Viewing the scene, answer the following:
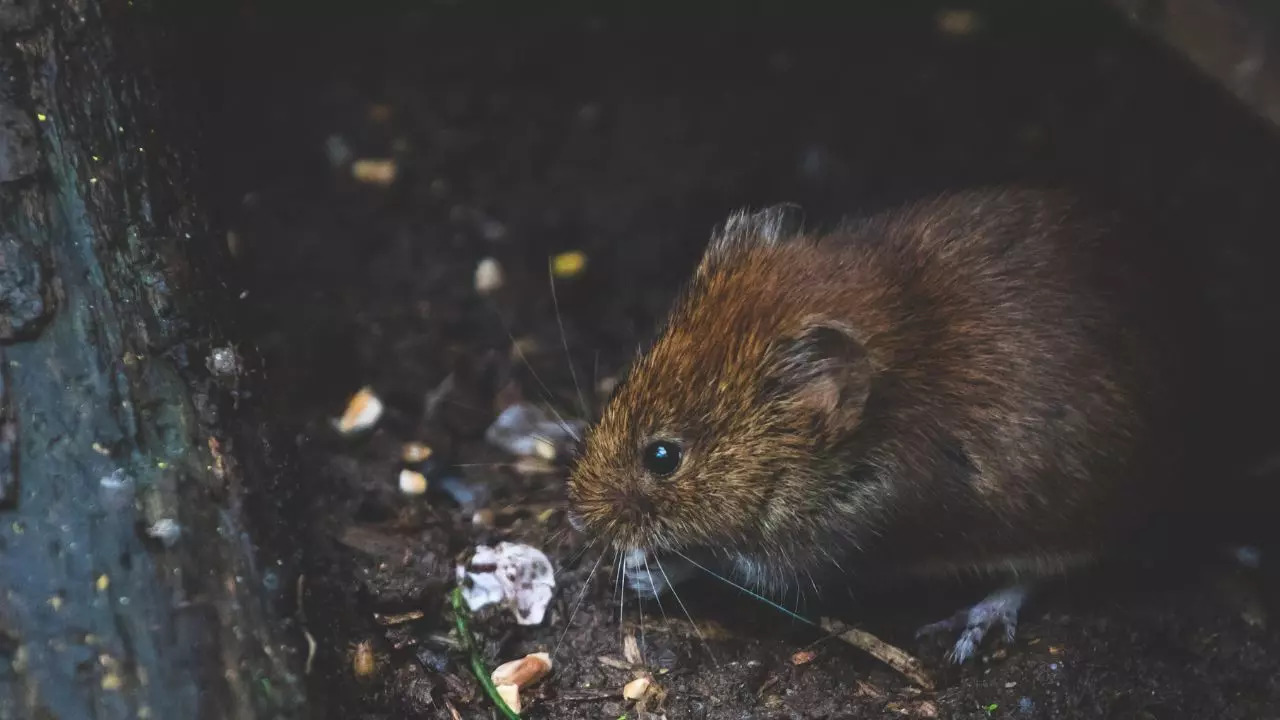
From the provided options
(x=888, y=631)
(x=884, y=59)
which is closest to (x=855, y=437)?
(x=888, y=631)

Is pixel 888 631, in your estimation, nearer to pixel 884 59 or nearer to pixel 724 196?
pixel 724 196

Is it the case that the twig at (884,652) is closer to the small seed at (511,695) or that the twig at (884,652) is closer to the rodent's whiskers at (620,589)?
the rodent's whiskers at (620,589)

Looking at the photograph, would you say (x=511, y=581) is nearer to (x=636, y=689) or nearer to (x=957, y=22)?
(x=636, y=689)

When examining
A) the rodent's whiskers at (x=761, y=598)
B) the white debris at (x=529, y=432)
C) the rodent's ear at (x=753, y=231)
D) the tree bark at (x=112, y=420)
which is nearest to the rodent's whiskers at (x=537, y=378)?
the white debris at (x=529, y=432)

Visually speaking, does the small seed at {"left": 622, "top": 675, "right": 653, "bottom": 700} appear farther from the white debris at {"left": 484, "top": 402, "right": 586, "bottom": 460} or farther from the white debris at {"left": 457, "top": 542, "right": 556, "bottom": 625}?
the white debris at {"left": 484, "top": 402, "right": 586, "bottom": 460}

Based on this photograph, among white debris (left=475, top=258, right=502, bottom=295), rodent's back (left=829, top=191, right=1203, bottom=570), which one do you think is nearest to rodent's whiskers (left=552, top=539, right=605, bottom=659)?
rodent's back (left=829, top=191, right=1203, bottom=570)
